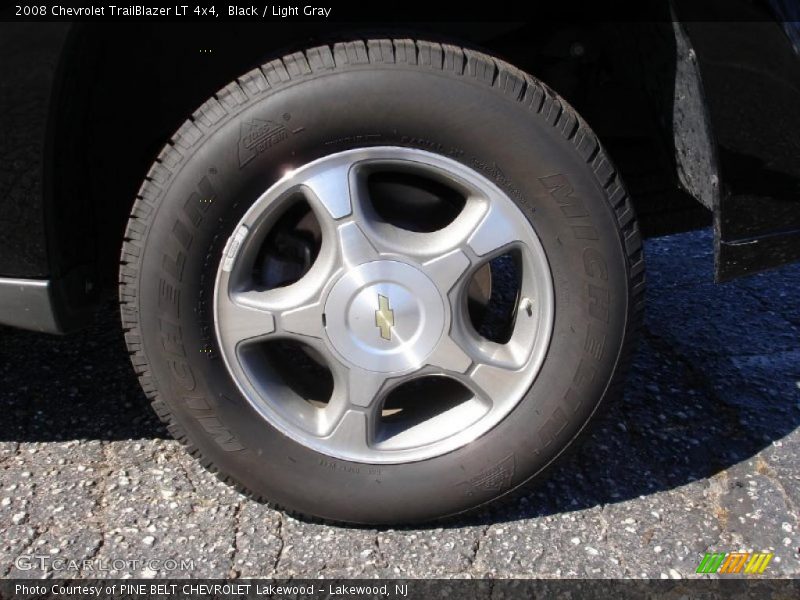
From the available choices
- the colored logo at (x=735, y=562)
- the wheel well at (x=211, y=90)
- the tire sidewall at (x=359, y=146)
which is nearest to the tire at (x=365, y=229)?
the tire sidewall at (x=359, y=146)

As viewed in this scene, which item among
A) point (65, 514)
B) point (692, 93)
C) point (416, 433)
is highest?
point (692, 93)

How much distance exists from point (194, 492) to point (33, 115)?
0.87 metres

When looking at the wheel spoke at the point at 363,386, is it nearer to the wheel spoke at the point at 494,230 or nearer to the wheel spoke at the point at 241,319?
the wheel spoke at the point at 241,319

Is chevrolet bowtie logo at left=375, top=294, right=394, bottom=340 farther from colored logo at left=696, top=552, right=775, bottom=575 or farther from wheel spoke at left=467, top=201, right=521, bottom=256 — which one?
colored logo at left=696, top=552, right=775, bottom=575

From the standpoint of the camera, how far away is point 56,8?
1.49m

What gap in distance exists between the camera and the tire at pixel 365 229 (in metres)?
1.59

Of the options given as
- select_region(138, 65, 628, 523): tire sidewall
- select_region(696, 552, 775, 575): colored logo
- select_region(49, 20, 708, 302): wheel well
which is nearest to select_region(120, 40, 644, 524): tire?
select_region(138, 65, 628, 523): tire sidewall

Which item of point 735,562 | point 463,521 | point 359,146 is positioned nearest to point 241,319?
point 359,146

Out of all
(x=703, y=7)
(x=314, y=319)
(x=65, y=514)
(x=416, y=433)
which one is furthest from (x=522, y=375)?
(x=65, y=514)

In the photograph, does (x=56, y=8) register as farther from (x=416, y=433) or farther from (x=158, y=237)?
(x=416, y=433)

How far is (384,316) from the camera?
169 cm

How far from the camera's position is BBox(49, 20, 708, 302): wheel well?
1.65 metres

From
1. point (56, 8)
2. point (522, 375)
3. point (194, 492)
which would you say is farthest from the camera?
point (194, 492)

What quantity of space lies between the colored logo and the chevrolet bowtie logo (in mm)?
791
